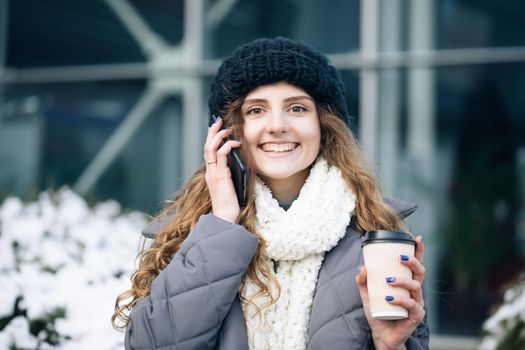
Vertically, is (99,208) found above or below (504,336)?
above

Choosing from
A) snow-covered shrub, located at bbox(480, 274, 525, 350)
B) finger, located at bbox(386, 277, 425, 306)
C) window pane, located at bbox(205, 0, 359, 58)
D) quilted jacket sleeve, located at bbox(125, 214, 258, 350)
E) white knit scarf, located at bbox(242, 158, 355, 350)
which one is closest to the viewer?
finger, located at bbox(386, 277, 425, 306)

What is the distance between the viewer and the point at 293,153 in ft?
7.26

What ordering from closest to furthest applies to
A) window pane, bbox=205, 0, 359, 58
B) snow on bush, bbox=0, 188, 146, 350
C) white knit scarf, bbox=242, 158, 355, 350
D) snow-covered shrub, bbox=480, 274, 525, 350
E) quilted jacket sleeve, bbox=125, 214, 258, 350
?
quilted jacket sleeve, bbox=125, 214, 258, 350
white knit scarf, bbox=242, 158, 355, 350
snow on bush, bbox=0, 188, 146, 350
snow-covered shrub, bbox=480, 274, 525, 350
window pane, bbox=205, 0, 359, 58

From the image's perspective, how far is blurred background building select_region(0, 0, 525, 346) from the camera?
6660mm

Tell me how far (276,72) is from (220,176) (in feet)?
1.07

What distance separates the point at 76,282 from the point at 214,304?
1.21 meters

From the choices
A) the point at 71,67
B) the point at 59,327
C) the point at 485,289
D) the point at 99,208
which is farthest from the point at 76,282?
the point at 71,67

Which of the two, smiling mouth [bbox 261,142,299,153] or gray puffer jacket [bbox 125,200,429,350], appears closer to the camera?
gray puffer jacket [bbox 125,200,429,350]

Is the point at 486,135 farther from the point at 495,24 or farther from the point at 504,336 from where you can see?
the point at 504,336

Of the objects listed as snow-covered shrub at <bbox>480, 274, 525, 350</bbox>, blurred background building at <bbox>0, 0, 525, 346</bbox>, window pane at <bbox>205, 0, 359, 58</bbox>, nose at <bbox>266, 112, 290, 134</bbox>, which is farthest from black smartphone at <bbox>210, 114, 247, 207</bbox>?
window pane at <bbox>205, 0, 359, 58</bbox>

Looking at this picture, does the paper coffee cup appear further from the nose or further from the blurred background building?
the blurred background building

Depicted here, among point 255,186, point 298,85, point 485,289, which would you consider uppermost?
point 298,85

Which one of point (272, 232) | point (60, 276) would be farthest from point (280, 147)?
point (60, 276)

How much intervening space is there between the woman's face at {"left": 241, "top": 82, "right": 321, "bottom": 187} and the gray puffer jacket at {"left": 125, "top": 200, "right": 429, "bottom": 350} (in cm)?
23
